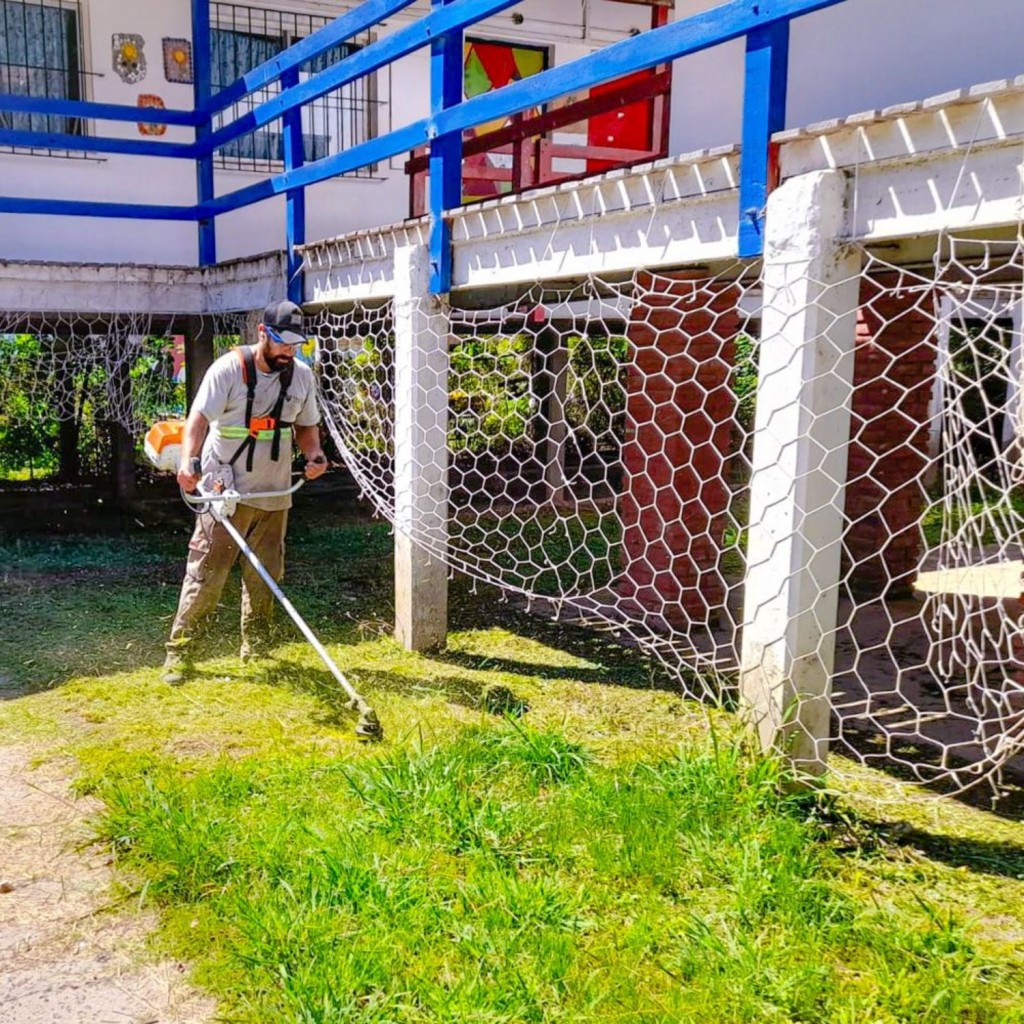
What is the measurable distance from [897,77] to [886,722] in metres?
3.32

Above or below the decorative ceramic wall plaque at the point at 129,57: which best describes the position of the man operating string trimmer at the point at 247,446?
below

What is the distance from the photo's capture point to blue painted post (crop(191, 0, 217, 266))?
8344 millimetres

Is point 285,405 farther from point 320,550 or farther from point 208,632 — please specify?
point 320,550

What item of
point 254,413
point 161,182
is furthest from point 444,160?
point 161,182

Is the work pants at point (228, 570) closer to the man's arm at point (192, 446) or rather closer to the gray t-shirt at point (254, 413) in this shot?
the gray t-shirt at point (254, 413)

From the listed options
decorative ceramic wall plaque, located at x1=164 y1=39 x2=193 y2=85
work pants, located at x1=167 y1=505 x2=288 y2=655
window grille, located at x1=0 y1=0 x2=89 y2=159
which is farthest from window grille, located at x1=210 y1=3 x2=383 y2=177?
work pants, located at x1=167 y1=505 x2=288 y2=655

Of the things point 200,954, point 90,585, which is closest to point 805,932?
point 200,954

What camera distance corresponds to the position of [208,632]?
615 cm

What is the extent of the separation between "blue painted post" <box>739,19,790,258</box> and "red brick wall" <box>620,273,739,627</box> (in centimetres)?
230

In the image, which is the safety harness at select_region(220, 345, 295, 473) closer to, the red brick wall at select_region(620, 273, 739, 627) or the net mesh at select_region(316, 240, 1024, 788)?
the net mesh at select_region(316, 240, 1024, 788)

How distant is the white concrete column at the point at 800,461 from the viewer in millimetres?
3473

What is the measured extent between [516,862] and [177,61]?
25.1 feet

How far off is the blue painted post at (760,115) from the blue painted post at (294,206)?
3732 mm

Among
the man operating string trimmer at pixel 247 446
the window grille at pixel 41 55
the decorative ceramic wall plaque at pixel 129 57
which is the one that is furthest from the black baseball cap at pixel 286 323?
the decorative ceramic wall plaque at pixel 129 57
